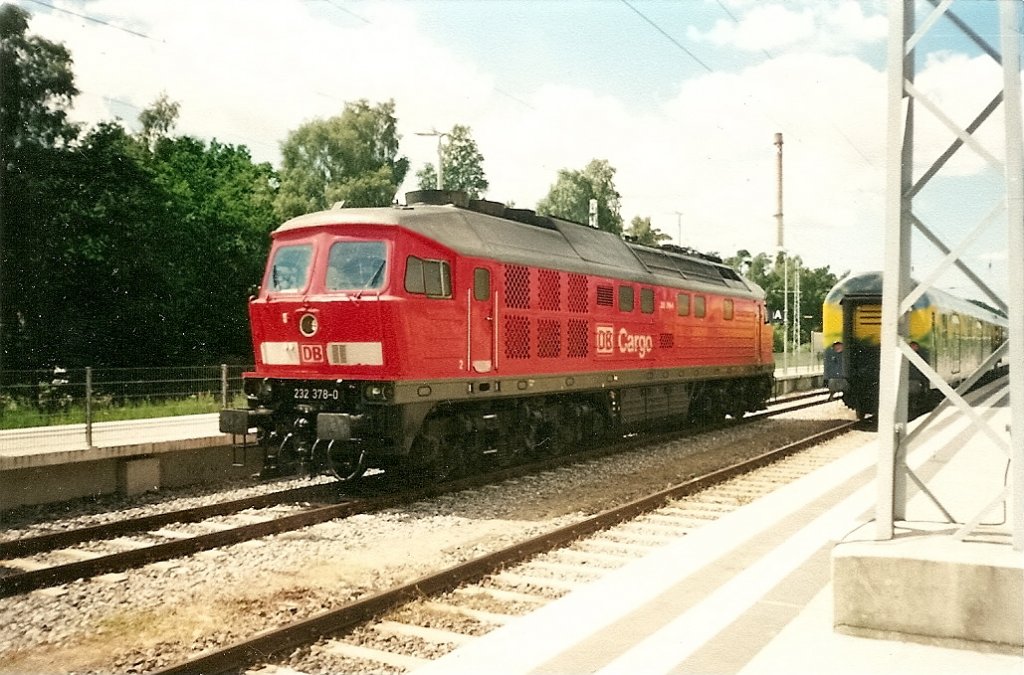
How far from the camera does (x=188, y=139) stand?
181 ft

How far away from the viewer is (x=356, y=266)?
11055mm

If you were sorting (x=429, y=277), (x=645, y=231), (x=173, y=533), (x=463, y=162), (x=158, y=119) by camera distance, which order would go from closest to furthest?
(x=173, y=533) < (x=429, y=277) < (x=158, y=119) < (x=463, y=162) < (x=645, y=231)

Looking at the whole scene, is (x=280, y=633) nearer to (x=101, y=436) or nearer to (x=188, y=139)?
(x=101, y=436)

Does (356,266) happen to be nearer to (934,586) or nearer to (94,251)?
(934,586)

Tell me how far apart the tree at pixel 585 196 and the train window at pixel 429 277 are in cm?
5264

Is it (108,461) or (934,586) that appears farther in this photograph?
(108,461)

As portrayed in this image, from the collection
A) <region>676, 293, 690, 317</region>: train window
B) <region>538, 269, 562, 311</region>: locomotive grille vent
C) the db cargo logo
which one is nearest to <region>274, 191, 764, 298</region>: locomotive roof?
<region>538, 269, 562, 311</region>: locomotive grille vent

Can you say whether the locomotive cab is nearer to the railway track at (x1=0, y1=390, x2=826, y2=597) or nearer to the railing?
the railway track at (x1=0, y1=390, x2=826, y2=597)

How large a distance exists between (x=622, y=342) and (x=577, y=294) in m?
1.88

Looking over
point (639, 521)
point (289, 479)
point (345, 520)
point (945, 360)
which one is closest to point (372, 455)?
point (345, 520)

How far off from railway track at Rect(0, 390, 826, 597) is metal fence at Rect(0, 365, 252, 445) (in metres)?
2.85

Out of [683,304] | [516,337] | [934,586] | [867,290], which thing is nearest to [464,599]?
[934,586]

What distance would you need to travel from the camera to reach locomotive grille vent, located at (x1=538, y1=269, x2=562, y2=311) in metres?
13.2

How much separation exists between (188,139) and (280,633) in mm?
54758
